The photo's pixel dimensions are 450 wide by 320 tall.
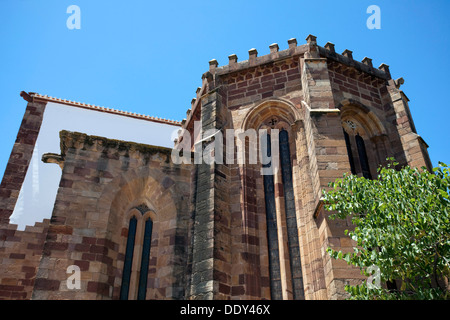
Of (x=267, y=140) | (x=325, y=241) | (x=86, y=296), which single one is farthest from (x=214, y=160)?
(x=86, y=296)

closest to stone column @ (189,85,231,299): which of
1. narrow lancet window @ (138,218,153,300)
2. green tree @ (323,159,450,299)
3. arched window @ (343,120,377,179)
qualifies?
narrow lancet window @ (138,218,153,300)

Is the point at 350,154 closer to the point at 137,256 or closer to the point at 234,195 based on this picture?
the point at 234,195

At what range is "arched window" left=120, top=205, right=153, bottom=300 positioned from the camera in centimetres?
974

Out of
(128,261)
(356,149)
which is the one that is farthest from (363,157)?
(128,261)

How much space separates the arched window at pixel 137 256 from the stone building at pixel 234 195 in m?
0.03

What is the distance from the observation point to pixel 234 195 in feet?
32.8

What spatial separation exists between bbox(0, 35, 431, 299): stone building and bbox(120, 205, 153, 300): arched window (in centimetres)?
3

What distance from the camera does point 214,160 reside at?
10.1 meters

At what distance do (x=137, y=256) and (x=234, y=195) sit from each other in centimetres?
308

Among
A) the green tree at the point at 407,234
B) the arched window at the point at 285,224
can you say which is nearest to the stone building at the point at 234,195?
the arched window at the point at 285,224
